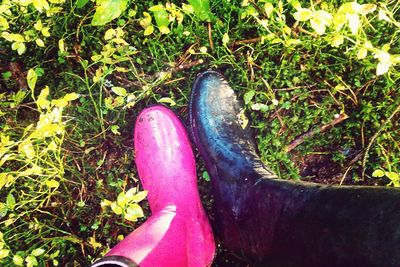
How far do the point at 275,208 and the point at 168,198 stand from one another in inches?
20.9

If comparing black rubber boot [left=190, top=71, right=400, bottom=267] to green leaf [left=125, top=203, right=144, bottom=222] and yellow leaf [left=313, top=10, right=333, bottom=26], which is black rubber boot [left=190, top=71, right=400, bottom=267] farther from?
yellow leaf [left=313, top=10, right=333, bottom=26]

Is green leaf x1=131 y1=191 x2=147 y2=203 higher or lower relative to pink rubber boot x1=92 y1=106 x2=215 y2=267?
higher

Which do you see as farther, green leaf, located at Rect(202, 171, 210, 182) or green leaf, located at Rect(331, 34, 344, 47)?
green leaf, located at Rect(202, 171, 210, 182)

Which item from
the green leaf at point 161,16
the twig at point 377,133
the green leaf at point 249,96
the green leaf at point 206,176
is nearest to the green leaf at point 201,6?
the green leaf at point 161,16

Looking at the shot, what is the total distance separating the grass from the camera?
1.69m

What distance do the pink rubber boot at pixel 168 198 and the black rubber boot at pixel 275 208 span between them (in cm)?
8

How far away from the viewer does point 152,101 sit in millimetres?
1781

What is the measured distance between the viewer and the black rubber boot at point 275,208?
2.87 feet

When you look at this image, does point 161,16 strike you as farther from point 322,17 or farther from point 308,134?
point 308,134

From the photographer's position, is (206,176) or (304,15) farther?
(206,176)

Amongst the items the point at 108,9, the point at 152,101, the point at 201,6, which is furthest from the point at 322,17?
the point at 152,101

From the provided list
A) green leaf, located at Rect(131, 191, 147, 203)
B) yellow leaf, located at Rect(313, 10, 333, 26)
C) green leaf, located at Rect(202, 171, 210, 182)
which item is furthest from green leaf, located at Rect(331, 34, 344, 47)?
green leaf, located at Rect(131, 191, 147, 203)

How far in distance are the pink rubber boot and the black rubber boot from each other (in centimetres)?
8

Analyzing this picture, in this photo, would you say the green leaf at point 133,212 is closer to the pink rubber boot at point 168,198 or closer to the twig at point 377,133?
the pink rubber boot at point 168,198
